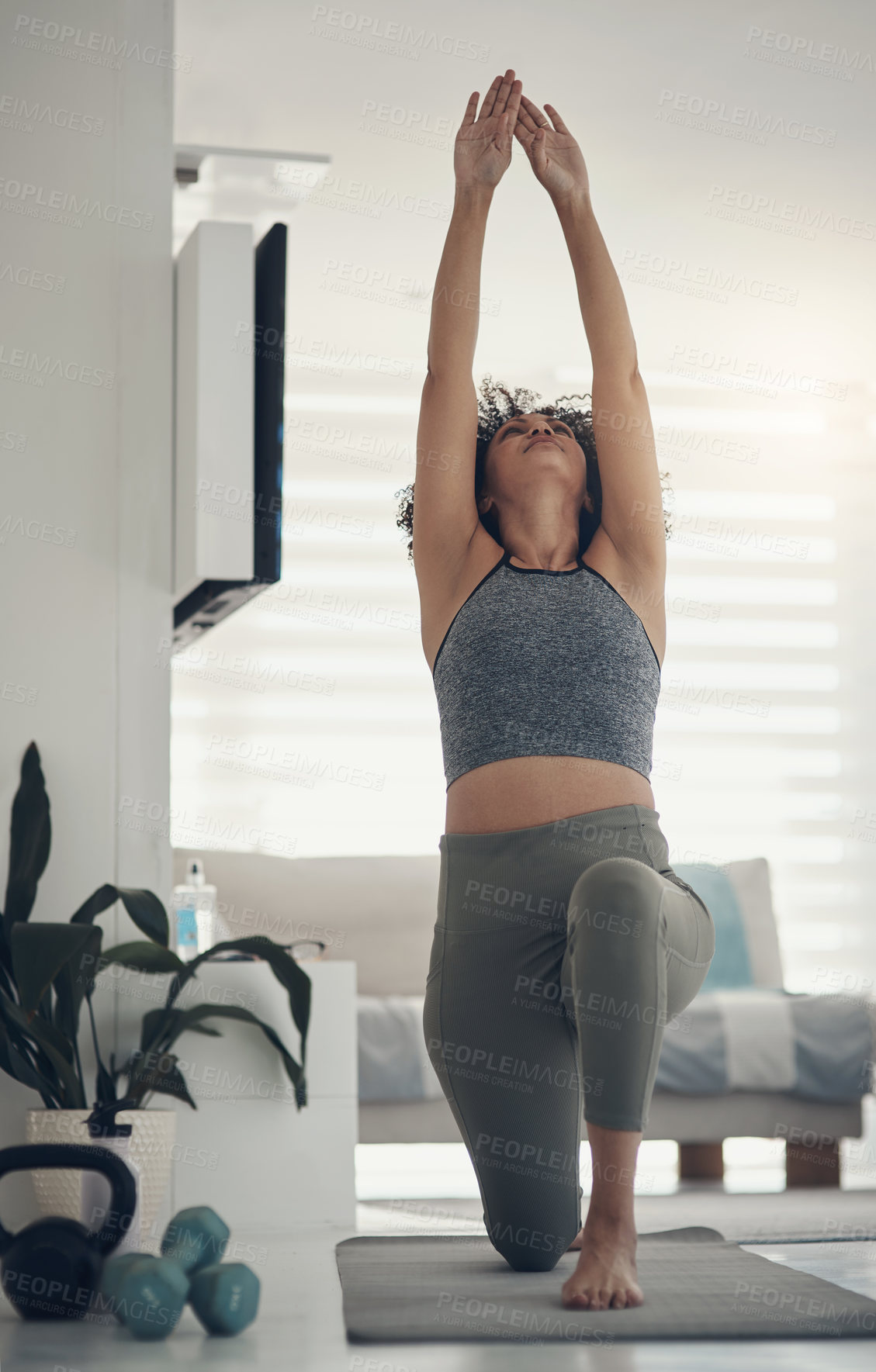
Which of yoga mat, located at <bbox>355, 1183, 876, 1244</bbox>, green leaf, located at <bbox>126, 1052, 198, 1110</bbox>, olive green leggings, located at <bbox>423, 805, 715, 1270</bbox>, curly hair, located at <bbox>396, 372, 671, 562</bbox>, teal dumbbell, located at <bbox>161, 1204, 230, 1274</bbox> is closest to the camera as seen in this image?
teal dumbbell, located at <bbox>161, 1204, 230, 1274</bbox>

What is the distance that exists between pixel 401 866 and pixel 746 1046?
130 centimetres

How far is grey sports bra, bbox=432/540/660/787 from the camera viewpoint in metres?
1.82

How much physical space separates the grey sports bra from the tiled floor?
715 millimetres

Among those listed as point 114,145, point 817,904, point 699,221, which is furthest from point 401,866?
point 114,145

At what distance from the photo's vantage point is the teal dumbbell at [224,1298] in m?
1.46

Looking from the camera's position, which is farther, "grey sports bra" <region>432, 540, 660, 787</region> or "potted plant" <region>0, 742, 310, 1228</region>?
"potted plant" <region>0, 742, 310, 1228</region>

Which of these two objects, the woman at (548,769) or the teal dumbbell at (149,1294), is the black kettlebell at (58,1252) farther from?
the woman at (548,769)

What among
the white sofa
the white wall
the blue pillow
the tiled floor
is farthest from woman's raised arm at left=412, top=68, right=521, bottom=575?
the blue pillow

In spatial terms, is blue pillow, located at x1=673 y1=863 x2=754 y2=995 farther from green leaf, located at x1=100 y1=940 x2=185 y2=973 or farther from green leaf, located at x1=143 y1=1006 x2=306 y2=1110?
green leaf, located at x1=100 y1=940 x2=185 y2=973

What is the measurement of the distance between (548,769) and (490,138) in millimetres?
968

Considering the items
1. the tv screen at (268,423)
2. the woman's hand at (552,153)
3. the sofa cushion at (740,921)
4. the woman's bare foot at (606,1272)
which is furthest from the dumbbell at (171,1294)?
the sofa cushion at (740,921)

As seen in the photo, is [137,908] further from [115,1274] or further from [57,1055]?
[115,1274]

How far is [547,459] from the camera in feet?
6.61

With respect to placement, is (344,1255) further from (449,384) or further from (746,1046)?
(746,1046)
